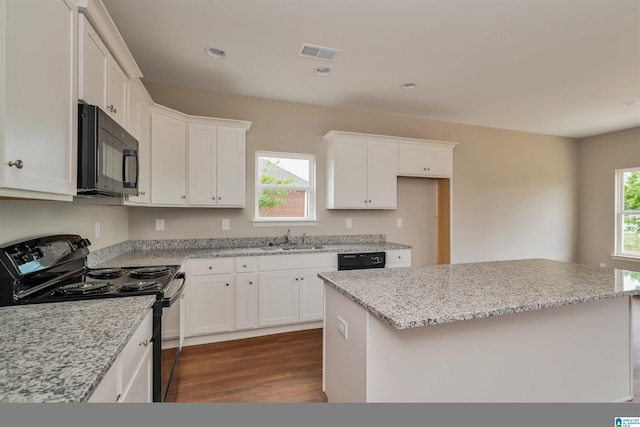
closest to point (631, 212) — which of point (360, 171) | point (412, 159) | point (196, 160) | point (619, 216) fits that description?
point (619, 216)

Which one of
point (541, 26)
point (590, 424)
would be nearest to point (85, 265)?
point (590, 424)

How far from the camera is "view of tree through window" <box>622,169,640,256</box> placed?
15.4 ft

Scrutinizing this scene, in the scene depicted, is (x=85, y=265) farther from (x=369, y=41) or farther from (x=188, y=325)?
(x=369, y=41)

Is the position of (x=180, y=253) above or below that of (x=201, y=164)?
below

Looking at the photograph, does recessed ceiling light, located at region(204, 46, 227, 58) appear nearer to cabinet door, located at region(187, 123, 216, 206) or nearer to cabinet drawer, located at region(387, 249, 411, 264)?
cabinet door, located at region(187, 123, 216, 206)

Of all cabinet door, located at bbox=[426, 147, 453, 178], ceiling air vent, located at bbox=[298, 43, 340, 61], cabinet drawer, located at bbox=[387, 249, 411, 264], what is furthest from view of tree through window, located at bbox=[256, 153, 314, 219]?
cabinet door, located at bbox=[426, 147, 453, 178]

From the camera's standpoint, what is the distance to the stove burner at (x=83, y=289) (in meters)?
1.42

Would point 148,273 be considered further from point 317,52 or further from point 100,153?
point 317,52

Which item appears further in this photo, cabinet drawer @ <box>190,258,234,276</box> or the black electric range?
cabinet drawer @ <box>190,258,234,276</box>

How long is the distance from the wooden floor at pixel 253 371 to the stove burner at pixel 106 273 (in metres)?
0.93

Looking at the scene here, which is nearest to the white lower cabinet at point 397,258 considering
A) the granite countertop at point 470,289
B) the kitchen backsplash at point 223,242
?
the kitchen backsplash at point 223,242

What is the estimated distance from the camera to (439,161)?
4.02m

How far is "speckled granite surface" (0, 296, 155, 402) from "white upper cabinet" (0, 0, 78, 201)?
482mm

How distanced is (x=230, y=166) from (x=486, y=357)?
9.15 feet
